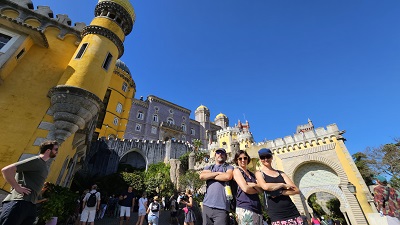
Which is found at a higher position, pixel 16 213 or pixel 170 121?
pixel 170 121

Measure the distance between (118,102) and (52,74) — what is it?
1008 inches

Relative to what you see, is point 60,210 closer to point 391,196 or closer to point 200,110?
point 391,196

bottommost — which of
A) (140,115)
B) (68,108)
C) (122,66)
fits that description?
(68,108)

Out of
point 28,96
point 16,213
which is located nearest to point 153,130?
point 28,96

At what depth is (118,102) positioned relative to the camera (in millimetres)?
34375

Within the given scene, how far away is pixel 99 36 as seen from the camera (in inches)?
428

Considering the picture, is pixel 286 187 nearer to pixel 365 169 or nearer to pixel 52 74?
pixel 52 74

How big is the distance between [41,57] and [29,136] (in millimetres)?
4849

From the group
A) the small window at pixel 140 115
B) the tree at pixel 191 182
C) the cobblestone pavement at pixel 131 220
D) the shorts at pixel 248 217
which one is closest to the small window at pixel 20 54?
the cobblestone pavement at pixel 131 220

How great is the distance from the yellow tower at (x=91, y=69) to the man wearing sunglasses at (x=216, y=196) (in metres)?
7.29

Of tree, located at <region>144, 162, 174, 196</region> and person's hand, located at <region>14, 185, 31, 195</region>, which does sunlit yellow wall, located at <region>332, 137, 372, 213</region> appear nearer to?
tree, located at <region>144, 162, 174, 196</region>

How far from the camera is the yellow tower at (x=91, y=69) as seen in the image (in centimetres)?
830

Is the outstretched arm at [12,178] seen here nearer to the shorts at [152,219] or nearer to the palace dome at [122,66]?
the shorts at [152,219]

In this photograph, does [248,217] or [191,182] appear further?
[191,182]
